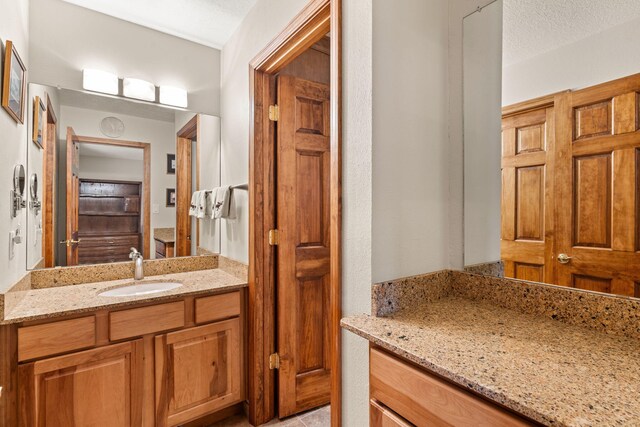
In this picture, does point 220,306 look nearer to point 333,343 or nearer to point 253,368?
point 253,368

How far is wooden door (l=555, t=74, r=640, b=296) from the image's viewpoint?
0.95 m

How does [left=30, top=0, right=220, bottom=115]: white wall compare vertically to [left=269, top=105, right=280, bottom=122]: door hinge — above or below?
above

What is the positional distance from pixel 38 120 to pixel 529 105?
246 centimetres

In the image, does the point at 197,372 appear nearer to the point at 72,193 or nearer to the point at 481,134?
the point at 72,193

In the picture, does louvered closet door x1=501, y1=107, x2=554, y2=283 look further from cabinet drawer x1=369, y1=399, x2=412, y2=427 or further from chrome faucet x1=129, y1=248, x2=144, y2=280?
chrome faucet x1=129, y1=248, x2=144, y2=280

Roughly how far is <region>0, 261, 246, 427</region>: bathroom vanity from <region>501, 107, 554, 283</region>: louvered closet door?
1.52m

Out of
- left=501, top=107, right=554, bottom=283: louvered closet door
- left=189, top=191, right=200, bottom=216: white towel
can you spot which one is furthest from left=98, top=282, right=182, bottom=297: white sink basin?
left=501, top=107, right=554, bottom=283: louvered closet door

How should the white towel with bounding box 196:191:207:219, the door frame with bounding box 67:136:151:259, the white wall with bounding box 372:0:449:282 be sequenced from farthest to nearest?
the white towel with bounding box 196:191:207:219 → the door frame with bounding box 67:136:151:259 → the white wall with bounding box 372:0:449:282

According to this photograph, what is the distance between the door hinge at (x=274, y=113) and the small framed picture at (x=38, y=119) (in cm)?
129

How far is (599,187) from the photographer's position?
1015mm

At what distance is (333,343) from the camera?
1.24 metres

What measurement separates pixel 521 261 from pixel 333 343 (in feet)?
2.58

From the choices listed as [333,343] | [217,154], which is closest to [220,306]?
[333,343]

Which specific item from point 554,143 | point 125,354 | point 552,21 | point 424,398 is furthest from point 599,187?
point 125,354
